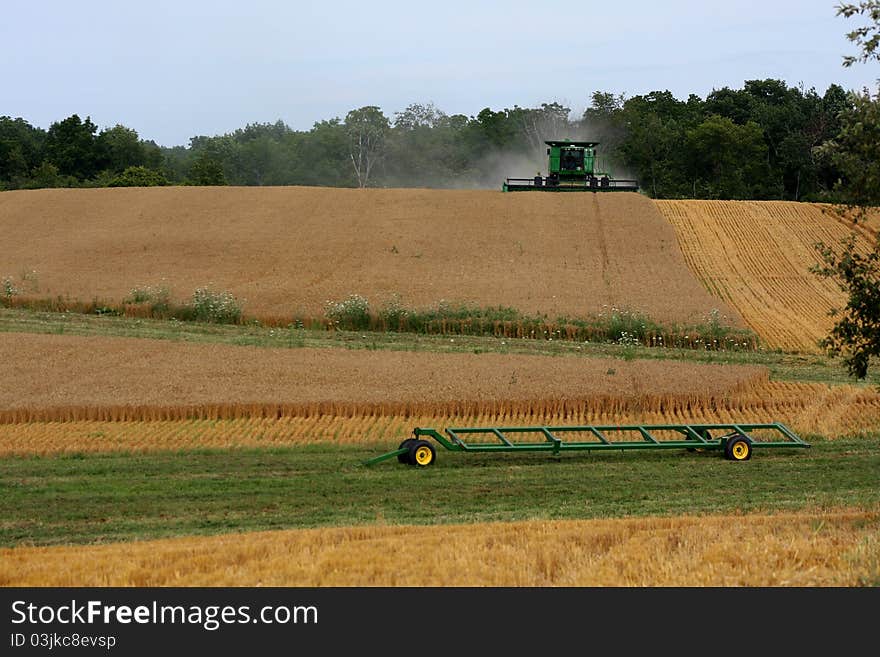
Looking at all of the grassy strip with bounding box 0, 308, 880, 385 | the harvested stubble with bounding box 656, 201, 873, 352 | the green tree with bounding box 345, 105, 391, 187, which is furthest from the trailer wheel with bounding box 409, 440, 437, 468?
the green tree with bounding box 345, 105, 391, 187

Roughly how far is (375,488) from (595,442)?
520 cm

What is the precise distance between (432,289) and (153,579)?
33.6m

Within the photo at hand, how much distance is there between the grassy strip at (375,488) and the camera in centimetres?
1531

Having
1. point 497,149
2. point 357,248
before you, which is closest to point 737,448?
point 357,248

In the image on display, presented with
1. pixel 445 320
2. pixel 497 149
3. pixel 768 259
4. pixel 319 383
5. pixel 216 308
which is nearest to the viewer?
pixel 319 383

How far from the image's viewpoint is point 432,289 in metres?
43.3

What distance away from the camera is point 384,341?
117 ft

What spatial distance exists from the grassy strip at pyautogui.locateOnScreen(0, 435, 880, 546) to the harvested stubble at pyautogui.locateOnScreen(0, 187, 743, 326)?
19.0m

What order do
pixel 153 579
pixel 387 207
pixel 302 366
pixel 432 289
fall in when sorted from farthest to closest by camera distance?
pixel 387 207 < pixel 432 289 < pixel 302 366 < pixel 153 579

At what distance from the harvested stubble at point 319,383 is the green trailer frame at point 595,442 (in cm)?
224

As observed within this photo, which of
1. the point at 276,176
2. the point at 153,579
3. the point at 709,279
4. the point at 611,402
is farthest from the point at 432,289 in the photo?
the point at 276,176

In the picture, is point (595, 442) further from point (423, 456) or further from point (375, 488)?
point (375, 488)

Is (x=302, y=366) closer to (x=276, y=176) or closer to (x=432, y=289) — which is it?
(x=432, y=289)

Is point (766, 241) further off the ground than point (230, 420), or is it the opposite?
point (766, 241)
